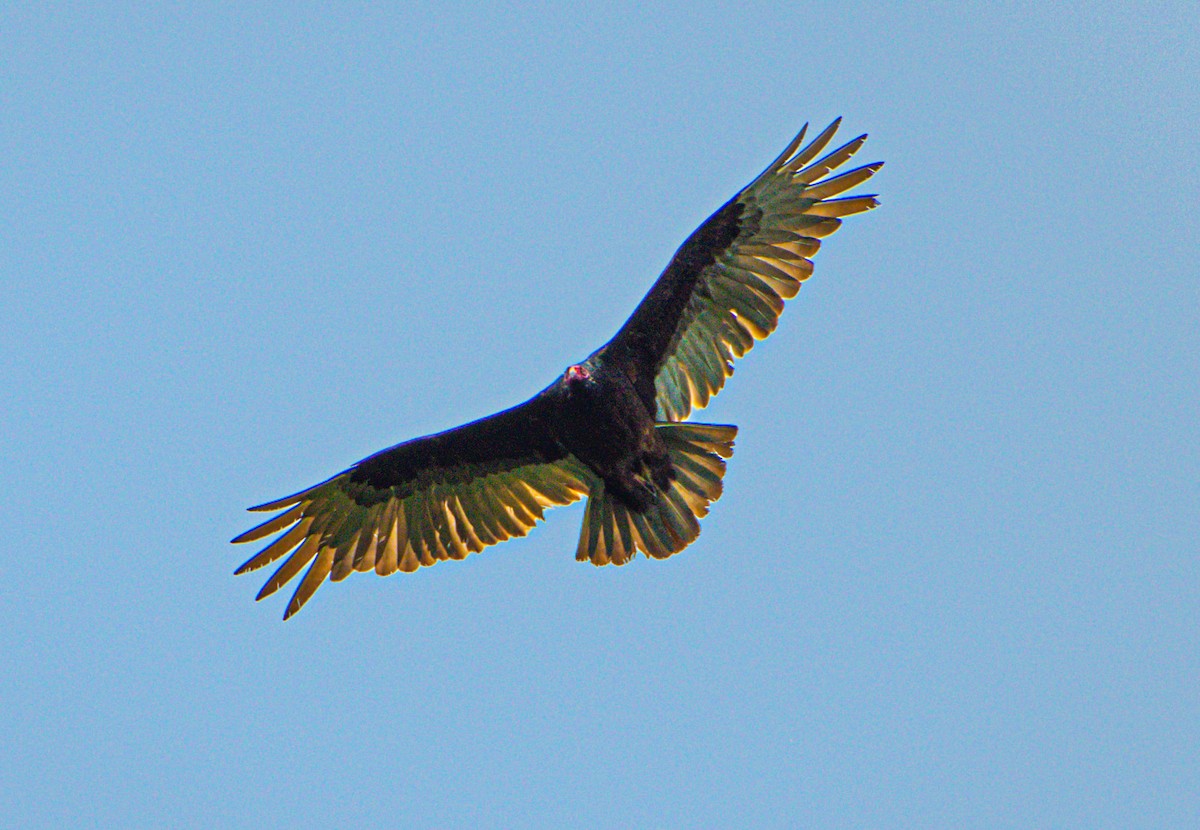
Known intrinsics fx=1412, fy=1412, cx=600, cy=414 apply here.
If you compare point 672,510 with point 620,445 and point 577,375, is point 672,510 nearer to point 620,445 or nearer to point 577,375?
point 620,445

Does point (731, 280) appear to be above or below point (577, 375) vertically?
above

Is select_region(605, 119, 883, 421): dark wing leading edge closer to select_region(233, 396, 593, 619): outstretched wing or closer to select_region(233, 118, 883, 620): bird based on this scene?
select_region(233, 118, 883, 620): bird

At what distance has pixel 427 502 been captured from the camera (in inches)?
394

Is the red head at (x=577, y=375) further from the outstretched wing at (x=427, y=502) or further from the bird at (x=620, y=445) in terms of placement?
the outstretched wing at (x=427, y=502)

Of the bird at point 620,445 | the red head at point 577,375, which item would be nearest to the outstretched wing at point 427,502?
the bird at point 620,445

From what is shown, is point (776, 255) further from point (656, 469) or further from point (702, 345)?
point (656, 469)

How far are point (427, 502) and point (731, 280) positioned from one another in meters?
2.65

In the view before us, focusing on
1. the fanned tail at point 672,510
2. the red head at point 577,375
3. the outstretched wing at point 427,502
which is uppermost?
the outstretched wing at point 427,502

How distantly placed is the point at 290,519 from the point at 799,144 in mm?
4272

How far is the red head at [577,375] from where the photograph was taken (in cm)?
898

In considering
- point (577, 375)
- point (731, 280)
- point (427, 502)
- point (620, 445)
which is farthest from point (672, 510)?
point (427, 502)

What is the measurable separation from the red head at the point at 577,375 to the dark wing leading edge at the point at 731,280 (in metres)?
0.35

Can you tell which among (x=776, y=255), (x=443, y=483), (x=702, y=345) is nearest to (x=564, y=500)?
(x=443, y=483)

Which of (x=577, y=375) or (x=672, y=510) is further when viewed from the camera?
(x=672, y=510)
